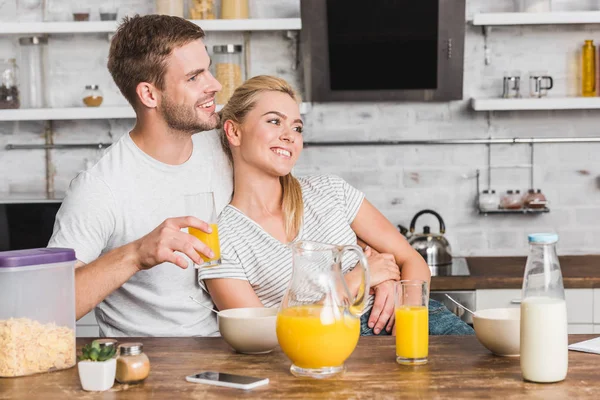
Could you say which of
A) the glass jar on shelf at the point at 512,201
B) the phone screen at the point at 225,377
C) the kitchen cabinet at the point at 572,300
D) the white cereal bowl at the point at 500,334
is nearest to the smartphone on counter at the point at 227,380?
the phone screen at the point at 225,377

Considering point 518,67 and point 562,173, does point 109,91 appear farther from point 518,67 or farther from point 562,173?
point 562,173

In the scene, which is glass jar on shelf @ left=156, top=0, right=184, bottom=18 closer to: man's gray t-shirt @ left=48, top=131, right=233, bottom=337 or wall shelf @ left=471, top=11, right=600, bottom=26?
wall shelf @ left=471, top=11, right=600, bottom=26

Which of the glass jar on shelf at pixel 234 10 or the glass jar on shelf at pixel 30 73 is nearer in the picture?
the glass jar on shelf at pixel 234 10

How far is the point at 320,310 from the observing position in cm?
151

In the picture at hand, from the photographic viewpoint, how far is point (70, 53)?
4016mm

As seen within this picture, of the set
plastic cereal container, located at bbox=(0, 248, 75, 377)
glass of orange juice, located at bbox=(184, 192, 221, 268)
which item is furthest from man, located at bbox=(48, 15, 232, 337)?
plastic cereal container, located at bbox=(0, 248, 75, 377)

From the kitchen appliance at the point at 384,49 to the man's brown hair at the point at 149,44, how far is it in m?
1.40

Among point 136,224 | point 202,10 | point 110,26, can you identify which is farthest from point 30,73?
point 136,224

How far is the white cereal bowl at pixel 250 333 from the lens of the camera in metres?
1.71

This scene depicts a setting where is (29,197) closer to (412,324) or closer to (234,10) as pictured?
(234,10)

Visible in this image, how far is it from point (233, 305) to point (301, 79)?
1.97 meters

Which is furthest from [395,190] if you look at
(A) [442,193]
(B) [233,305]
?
(B) [233,305]

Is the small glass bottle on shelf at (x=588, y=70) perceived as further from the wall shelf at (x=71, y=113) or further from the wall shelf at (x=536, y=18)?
the wall shelf at (x=71, y=113)

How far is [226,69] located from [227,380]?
2.36 meters
